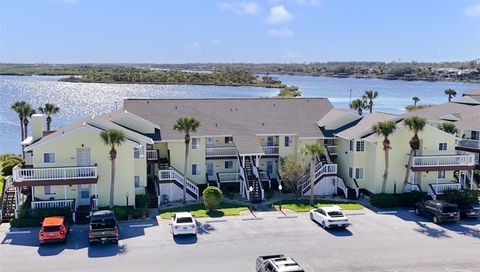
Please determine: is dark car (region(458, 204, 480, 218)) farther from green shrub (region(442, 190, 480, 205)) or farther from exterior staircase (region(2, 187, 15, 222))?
exterior staircase (region(2, 187, 15, 222))

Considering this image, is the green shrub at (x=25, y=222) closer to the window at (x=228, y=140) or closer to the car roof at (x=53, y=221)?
the car roof at (x=53, y=221)

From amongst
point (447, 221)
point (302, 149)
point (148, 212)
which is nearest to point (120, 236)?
point (148, 212)

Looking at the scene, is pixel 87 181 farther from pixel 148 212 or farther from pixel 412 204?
pixel 412 204

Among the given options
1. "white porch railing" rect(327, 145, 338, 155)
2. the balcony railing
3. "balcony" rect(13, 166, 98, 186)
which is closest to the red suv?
"balcony" rect(13, 166, 98, 186)

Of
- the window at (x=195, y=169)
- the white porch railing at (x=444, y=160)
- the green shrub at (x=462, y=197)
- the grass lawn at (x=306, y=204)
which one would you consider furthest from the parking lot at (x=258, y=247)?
the window at (x=195, y=169)

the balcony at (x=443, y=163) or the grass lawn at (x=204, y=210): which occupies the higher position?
the balcony at (x=443, y=163)
